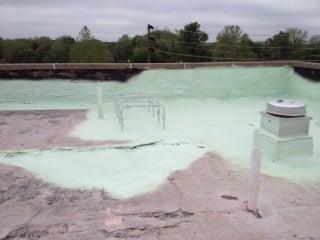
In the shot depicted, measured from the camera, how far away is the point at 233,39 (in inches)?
1602

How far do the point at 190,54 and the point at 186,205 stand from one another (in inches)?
1332

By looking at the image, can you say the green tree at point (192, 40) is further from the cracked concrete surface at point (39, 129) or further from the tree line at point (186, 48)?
the cracked concrete surface at point (39, 129)

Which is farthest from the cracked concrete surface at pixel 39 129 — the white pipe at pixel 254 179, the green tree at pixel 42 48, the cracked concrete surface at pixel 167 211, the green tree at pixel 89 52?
the green tree at pixel 42 48

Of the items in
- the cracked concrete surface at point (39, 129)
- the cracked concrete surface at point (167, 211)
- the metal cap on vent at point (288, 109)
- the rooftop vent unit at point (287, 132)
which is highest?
the metal cap on vent at point (288, 109)

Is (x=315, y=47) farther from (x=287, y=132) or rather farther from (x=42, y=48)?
(x=42, y=48)

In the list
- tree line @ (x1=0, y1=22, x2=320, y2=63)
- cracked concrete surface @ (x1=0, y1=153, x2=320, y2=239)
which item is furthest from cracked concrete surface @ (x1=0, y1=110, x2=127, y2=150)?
tree line @ (x1=0, y1=22, x2=320, y2=63)

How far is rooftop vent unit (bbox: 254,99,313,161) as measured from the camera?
4324 mm

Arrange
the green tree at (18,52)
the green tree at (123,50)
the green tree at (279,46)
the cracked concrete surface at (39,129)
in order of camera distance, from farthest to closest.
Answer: the green tree at (18,52)
the green tree at (123,50)
the green tree at (279,46)
the cracked concrete surface at (39,129)

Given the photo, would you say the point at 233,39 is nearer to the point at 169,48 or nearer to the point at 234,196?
the point at 169,48

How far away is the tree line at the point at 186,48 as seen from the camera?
32.9 metres

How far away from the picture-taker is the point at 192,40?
3484 centimetres

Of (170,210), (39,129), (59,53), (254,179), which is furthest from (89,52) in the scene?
(254,179)

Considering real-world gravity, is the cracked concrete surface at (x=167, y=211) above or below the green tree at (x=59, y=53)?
below

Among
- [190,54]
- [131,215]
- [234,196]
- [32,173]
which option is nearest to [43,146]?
[32,173]
